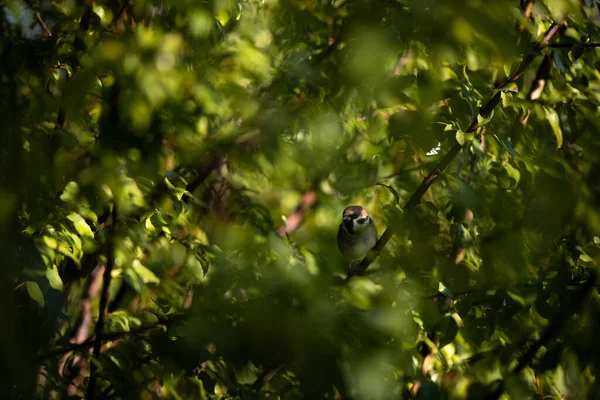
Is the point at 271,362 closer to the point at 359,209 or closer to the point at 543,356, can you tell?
the point at 543,356

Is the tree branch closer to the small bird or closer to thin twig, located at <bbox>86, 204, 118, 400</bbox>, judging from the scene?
thin twig, located at <bbox>86, 204, 118, 400</bbox>

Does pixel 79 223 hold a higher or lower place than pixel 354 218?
higher

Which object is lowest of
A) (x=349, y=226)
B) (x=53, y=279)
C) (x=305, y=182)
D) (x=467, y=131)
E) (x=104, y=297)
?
(x=349, y=226)

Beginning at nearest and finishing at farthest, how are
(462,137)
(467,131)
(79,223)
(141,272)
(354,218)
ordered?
1. (462,137)
2. (467,131)
3. (79,223)
4. (141,272)
5. (354,218)

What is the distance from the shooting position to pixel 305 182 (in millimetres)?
2600

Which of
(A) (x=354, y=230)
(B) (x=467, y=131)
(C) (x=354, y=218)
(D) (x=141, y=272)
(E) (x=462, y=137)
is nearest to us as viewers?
(E) (x=462, y=137)

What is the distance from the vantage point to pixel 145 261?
2.39 metres

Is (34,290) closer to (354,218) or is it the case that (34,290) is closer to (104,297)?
(104,297)

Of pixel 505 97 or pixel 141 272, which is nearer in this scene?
pixel 505 97

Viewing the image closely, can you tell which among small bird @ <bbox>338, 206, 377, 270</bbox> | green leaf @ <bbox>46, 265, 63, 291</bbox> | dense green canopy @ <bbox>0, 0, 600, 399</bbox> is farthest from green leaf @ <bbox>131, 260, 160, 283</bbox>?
small bird @ <bbox>338, 206, 377, 270</bbox>

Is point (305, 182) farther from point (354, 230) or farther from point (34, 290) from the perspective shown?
point (34, 290)

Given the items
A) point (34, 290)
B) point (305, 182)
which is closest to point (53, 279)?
point (34, 290)

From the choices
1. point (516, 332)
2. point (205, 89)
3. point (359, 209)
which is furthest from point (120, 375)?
point (359, 209)

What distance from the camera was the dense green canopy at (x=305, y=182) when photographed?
44.7 inches
